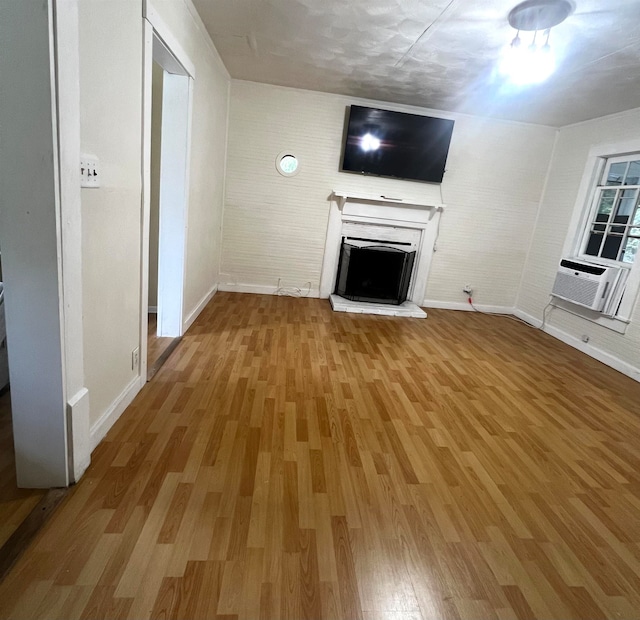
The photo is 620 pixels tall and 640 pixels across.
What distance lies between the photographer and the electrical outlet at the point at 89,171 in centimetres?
145

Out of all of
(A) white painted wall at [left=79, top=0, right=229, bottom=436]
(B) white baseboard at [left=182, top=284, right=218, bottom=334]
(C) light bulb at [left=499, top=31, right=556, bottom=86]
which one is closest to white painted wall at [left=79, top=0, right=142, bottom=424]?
(A) white painted wall at [left=79, top=0, right=229, bottom=436]

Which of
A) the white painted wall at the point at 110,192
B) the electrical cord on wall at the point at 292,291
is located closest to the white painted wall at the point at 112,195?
the white painted wall at the point at 110,192

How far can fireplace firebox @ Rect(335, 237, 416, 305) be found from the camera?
4.78 metres

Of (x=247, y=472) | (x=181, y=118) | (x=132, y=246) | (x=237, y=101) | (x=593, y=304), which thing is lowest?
(x=247, y=472)

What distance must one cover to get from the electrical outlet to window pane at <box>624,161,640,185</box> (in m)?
4.81

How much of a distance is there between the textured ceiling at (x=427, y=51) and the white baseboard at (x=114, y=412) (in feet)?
8.70

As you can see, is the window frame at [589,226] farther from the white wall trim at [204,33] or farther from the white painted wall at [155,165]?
the white painted wall at [155,165]

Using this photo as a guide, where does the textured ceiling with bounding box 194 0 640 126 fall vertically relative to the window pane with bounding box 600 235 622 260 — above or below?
above

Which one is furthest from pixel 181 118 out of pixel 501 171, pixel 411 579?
pixel 501 171

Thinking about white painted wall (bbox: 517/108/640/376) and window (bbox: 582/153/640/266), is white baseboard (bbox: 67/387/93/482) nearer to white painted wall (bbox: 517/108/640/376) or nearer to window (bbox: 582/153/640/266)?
white painted wall (bbox: 517/108/640/376)

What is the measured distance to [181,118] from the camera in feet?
9.24

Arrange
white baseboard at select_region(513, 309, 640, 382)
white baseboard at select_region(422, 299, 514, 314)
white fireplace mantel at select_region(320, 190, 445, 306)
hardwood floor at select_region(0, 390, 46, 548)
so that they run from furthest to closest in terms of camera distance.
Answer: white baseboard at select_region(422, 299, 514, 314)
white fireplace mantel at select_region(320, 190, 445, 306)
white baseboard at select_region(513, 309, 640, 382)
hardwood floor at select_region(0, 390, 46, 548)

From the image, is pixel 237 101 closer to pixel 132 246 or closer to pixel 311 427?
pixel 132 246

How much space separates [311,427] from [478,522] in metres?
0.96
